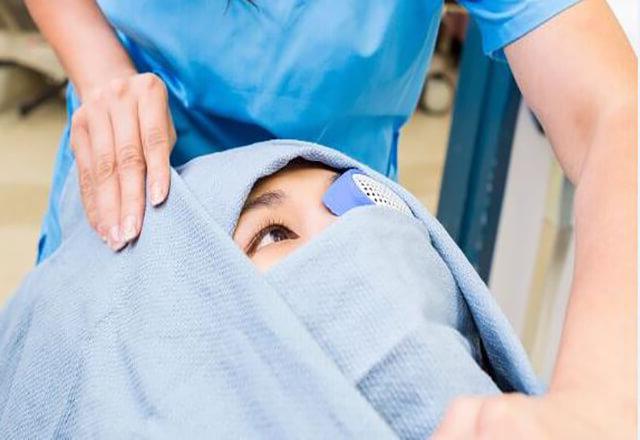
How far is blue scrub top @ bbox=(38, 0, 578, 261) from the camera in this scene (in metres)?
0.92

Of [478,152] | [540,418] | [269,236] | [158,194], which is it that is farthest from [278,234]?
[478,152]

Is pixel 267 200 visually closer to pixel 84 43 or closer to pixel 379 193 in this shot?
pixel 379 193

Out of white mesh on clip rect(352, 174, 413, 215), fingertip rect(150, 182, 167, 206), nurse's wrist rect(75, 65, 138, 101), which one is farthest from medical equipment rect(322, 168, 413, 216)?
nurse's wrist rect(75, 65, 138, 101)

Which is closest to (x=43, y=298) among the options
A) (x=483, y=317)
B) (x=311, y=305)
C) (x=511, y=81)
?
(x=311, y=305)

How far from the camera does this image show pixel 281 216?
31.9 inches

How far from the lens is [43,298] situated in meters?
0.82

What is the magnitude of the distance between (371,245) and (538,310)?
115 cm

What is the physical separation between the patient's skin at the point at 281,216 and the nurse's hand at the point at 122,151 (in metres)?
0.08

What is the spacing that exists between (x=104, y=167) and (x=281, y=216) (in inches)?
7.1

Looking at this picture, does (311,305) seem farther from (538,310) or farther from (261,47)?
(538,310)

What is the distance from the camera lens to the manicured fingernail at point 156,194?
79 centimetres

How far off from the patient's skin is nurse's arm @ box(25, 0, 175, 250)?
3.3 inches

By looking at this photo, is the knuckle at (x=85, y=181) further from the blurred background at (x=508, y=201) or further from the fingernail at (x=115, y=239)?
the blurred background at (x=508, y=201)

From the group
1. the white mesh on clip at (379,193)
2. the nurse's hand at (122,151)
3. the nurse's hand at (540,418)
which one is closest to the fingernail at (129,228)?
the nurse's hand at (122,151)
